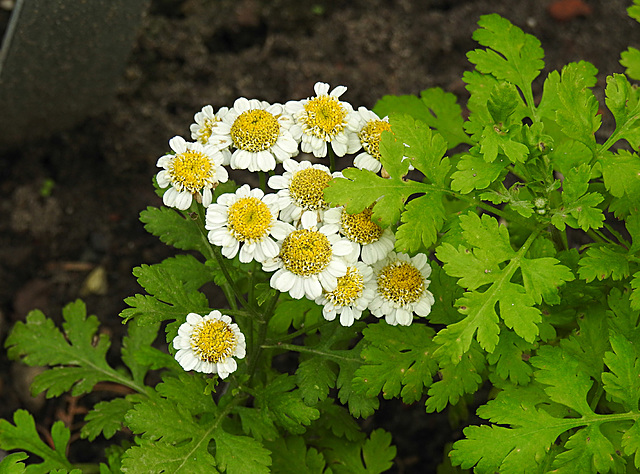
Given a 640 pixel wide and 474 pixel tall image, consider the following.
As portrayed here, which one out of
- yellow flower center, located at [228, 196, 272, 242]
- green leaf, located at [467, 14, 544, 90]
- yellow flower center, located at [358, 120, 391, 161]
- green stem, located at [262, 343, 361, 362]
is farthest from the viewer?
green leaf, located at [467, 14, 544, 90]

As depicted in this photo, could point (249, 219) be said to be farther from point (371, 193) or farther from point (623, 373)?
point (623, 373)

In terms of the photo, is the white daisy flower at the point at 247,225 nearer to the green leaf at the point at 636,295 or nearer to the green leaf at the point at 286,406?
the green leaf at the point at 286,406

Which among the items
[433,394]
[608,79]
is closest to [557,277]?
[433,394]

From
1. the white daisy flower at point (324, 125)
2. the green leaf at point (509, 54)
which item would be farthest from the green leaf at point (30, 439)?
the green leaf at point (509, 54)

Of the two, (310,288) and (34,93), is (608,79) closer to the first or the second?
(310,288)

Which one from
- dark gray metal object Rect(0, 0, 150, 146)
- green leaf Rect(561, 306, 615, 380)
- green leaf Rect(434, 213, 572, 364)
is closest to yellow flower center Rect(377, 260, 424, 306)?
green leaf Rect(434, 213, 572, 364)

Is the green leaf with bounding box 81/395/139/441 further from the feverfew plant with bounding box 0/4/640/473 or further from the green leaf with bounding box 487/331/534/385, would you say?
the green leaf with bounding box 487/331/534/385
